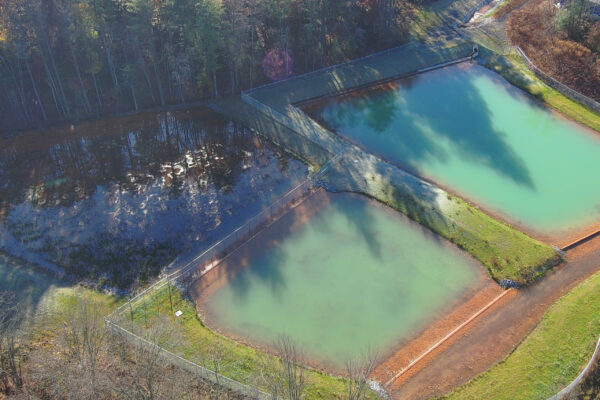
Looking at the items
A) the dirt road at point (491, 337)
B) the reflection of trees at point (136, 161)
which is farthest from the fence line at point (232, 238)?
the dirt road at point (491, 337)

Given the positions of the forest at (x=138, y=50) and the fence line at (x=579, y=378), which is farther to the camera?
the forest at (x=138, y=50)

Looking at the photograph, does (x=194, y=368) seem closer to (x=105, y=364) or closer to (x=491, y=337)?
(x=105, y=364)

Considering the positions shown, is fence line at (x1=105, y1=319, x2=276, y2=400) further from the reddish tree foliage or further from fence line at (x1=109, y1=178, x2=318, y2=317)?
the reddish tree foliage

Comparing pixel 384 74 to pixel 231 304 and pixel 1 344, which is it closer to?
pixel 231 304

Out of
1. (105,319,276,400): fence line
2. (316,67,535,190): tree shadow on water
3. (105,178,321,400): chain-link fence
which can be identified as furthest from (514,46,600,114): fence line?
(105,319,276,400): fence line

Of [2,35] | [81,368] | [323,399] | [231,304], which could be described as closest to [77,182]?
[2,35]

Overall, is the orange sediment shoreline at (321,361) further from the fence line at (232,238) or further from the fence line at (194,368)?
the fence line at (194,368)
